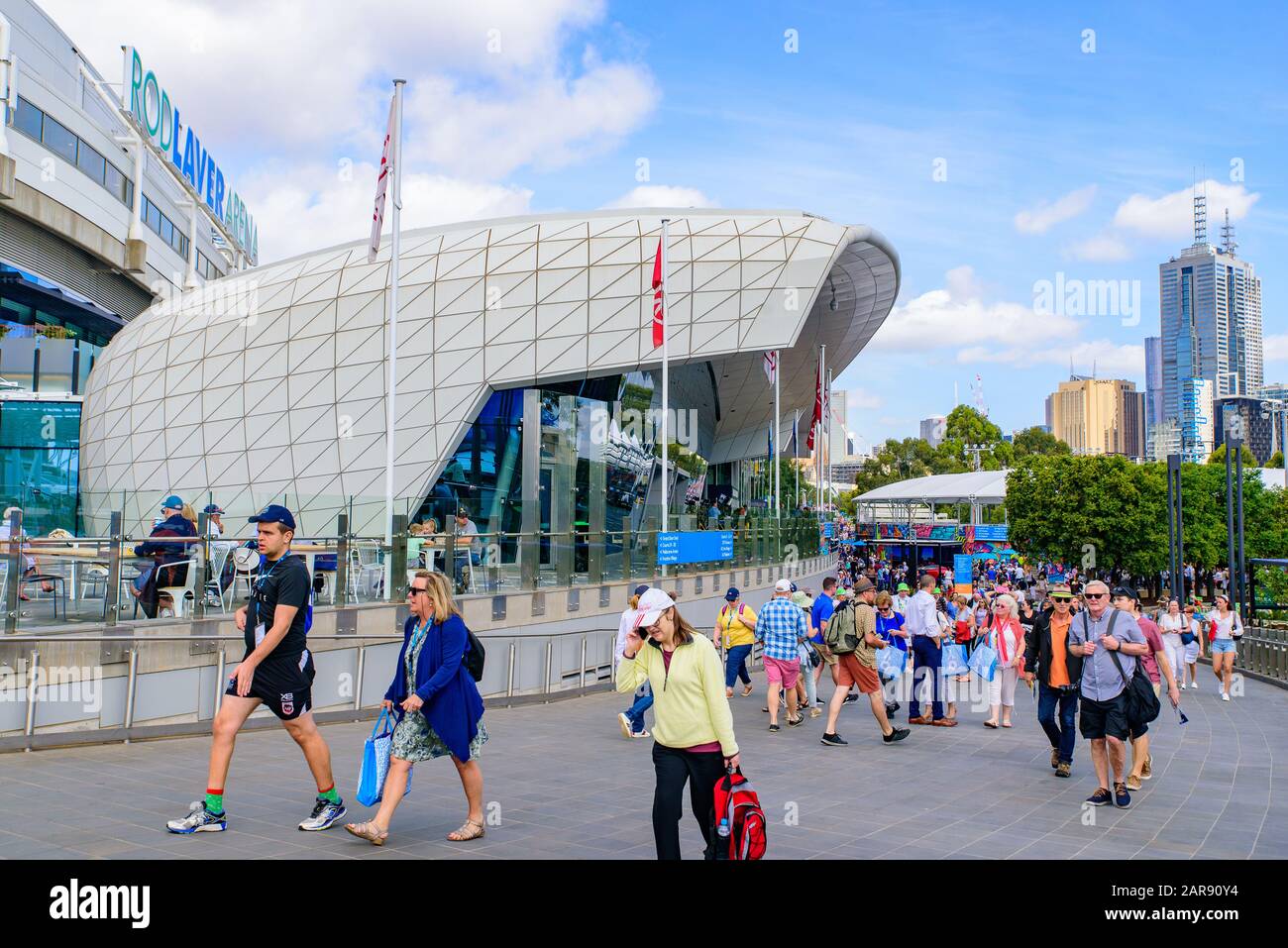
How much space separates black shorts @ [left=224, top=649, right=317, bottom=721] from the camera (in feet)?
20.3

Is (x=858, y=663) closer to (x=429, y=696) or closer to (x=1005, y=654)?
(x=1005, y=654)

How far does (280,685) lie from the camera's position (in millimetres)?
6199

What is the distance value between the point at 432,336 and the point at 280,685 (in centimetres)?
2540

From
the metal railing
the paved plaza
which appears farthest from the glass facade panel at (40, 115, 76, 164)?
the paved plaza

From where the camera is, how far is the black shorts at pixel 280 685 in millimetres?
6180

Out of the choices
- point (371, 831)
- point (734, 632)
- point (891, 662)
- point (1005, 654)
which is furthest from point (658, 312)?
point (371, 831)

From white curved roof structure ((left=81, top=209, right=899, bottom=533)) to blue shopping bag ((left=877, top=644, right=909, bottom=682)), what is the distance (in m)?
18.7

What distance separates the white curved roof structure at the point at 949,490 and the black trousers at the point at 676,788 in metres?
65.2

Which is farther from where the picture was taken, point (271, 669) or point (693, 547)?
point (693, 547)

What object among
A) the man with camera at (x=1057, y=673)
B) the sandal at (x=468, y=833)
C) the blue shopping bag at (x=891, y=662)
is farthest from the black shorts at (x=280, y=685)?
the blue shopping bag at (x=891, y=662)
